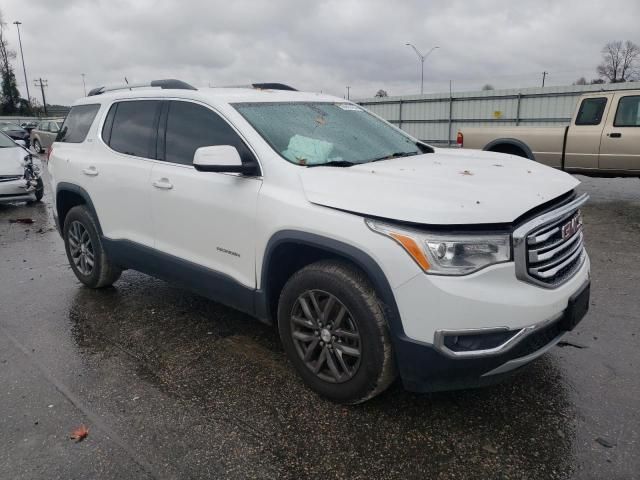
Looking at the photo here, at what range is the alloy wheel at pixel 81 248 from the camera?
5.08m

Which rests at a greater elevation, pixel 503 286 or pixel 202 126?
pixel 202 126

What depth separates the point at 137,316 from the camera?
4578 millimetres

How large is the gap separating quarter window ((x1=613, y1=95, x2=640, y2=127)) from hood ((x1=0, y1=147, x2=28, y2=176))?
36.7ft

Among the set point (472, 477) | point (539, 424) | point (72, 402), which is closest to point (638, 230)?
point (539, 424)

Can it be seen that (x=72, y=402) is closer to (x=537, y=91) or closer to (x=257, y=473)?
(x=257, y=473)

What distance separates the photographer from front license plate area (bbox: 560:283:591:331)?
2823 millimetres

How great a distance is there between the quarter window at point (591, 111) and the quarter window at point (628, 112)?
0.87ft

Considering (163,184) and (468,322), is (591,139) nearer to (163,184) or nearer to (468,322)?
(163,184)

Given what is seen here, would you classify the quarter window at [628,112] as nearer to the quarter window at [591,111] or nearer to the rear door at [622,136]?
the rear door at [622,136]

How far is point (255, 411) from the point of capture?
308 centimetres

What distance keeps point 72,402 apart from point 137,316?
1.41 m

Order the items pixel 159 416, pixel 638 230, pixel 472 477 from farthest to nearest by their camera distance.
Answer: pixel 638 230 < pixel 159 416 < pixel 472 477

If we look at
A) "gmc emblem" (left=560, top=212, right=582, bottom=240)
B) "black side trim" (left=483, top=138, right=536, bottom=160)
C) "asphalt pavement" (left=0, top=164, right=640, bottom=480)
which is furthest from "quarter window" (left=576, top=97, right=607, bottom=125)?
"gmc emblem" (left=560, top=212, right=582, bottom=240)

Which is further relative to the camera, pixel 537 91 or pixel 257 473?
pixel 537 91
